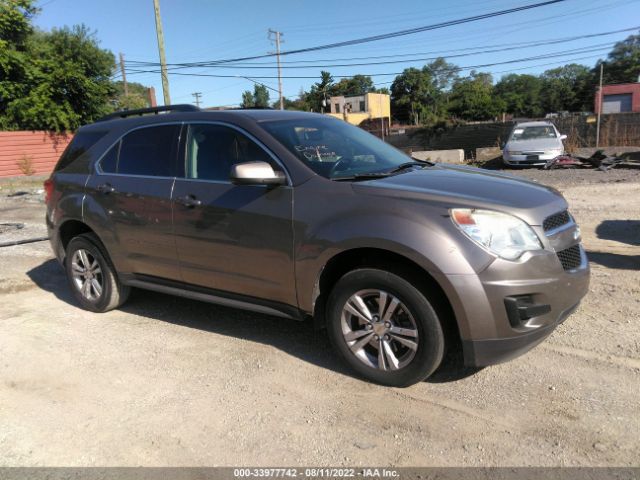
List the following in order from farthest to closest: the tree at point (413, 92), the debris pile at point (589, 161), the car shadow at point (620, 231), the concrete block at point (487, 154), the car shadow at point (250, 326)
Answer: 1. the tree at point (413, 92)
2. the concrete block at point (487, 154)
3. the debris pile at point (589, 161)
4. the car shadow at point (620, 231)
5. the car shadow at point (250, 326)

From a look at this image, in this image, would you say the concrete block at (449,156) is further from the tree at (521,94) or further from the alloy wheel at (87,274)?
the tree at (521,94)

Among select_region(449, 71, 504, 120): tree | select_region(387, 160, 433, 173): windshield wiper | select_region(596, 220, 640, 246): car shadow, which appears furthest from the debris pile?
select_region(449, 71, 504, 120): tree

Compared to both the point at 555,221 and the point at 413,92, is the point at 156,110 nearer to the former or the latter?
the point at 555,221

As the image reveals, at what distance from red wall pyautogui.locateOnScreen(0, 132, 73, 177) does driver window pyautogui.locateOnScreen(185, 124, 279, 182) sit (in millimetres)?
23716

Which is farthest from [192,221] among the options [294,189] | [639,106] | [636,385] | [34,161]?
[639,106]

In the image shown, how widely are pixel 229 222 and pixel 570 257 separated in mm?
2381

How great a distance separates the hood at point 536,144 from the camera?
16.5 meters

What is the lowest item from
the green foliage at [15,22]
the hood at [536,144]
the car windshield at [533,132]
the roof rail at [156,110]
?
the hood at [536,144]

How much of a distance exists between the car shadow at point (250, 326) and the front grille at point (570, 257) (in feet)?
3.19

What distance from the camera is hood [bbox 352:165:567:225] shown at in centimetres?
308

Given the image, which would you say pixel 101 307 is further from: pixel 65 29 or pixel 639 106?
pixel 639 106

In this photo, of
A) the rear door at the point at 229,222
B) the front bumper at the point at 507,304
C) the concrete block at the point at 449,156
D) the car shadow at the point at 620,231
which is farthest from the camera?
the concrete block at the point at 449,156

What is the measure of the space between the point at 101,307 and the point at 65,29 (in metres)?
31.5

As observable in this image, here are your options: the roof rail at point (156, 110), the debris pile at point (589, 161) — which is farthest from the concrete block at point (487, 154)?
the roof rail at point (156, 110)
